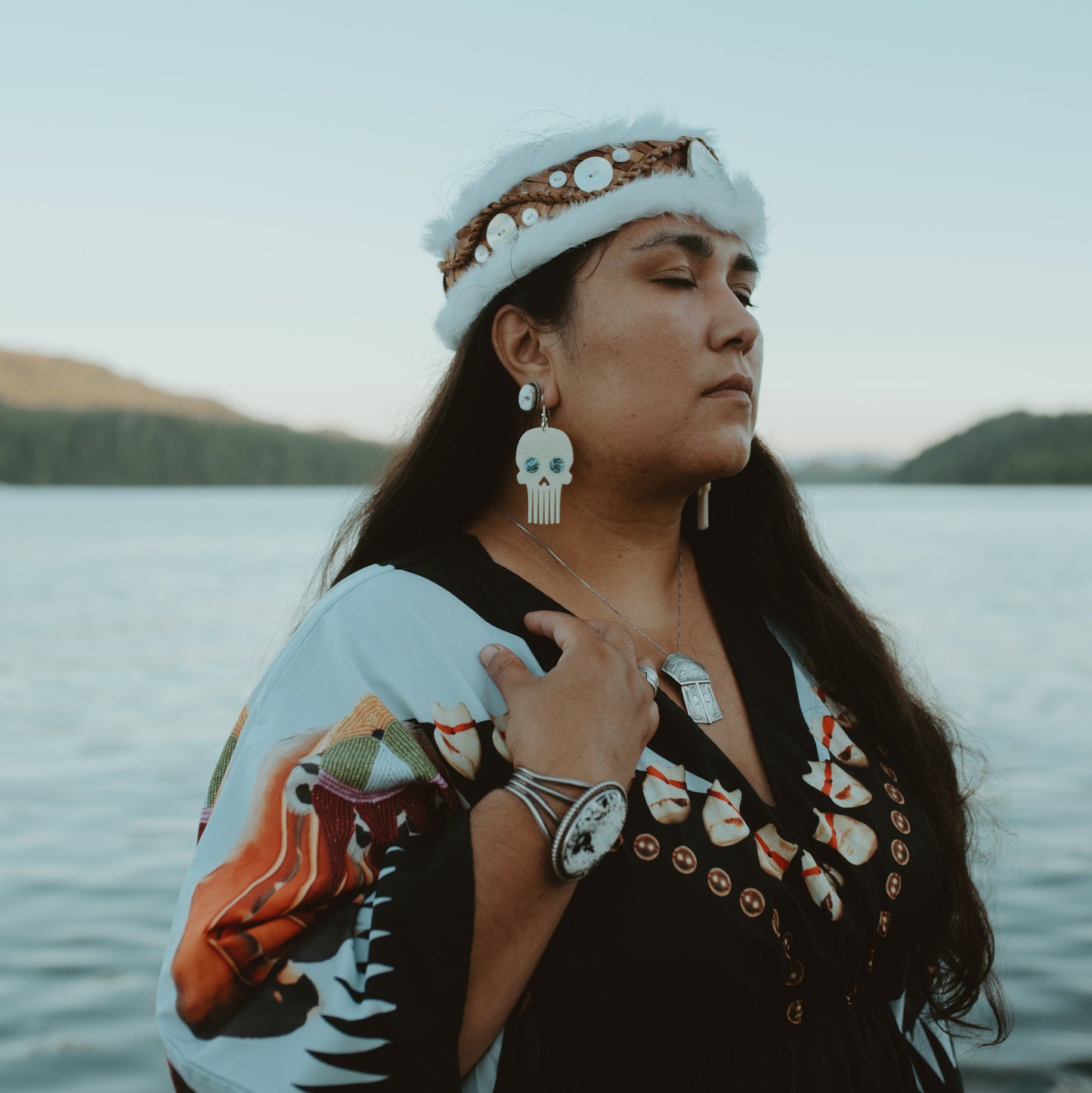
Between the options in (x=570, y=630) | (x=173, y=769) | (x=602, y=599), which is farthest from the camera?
(x=173, y=769)

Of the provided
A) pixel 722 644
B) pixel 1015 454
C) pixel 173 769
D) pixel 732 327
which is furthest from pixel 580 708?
pixel 1015 454

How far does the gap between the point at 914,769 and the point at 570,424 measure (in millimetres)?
959

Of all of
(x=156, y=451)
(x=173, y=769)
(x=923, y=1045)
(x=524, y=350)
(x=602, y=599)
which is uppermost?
(x=524, y=350)

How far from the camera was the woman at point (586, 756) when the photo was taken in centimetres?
144

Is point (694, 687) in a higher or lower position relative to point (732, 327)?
lower

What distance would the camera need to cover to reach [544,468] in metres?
2.10

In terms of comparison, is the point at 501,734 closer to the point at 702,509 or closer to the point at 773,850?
the point at 773,850

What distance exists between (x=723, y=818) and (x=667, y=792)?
10 centimetres

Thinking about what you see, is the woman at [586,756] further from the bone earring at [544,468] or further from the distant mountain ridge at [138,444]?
the distant mountain ridge at [138,444]

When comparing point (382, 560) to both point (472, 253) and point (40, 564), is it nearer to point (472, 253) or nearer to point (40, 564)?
point (472, 253)

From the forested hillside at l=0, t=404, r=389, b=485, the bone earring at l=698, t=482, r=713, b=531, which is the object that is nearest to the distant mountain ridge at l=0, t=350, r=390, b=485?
the forested hillside at l=0, t=404, r=389, b=485

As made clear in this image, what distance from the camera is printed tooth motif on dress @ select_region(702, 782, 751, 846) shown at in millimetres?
1720

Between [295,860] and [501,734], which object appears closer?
[295,860]

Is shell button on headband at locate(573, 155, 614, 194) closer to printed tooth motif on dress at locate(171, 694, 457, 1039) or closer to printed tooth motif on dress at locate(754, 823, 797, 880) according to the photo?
printed tooth motif on dress at locate(171, 694, 457, 1039)
